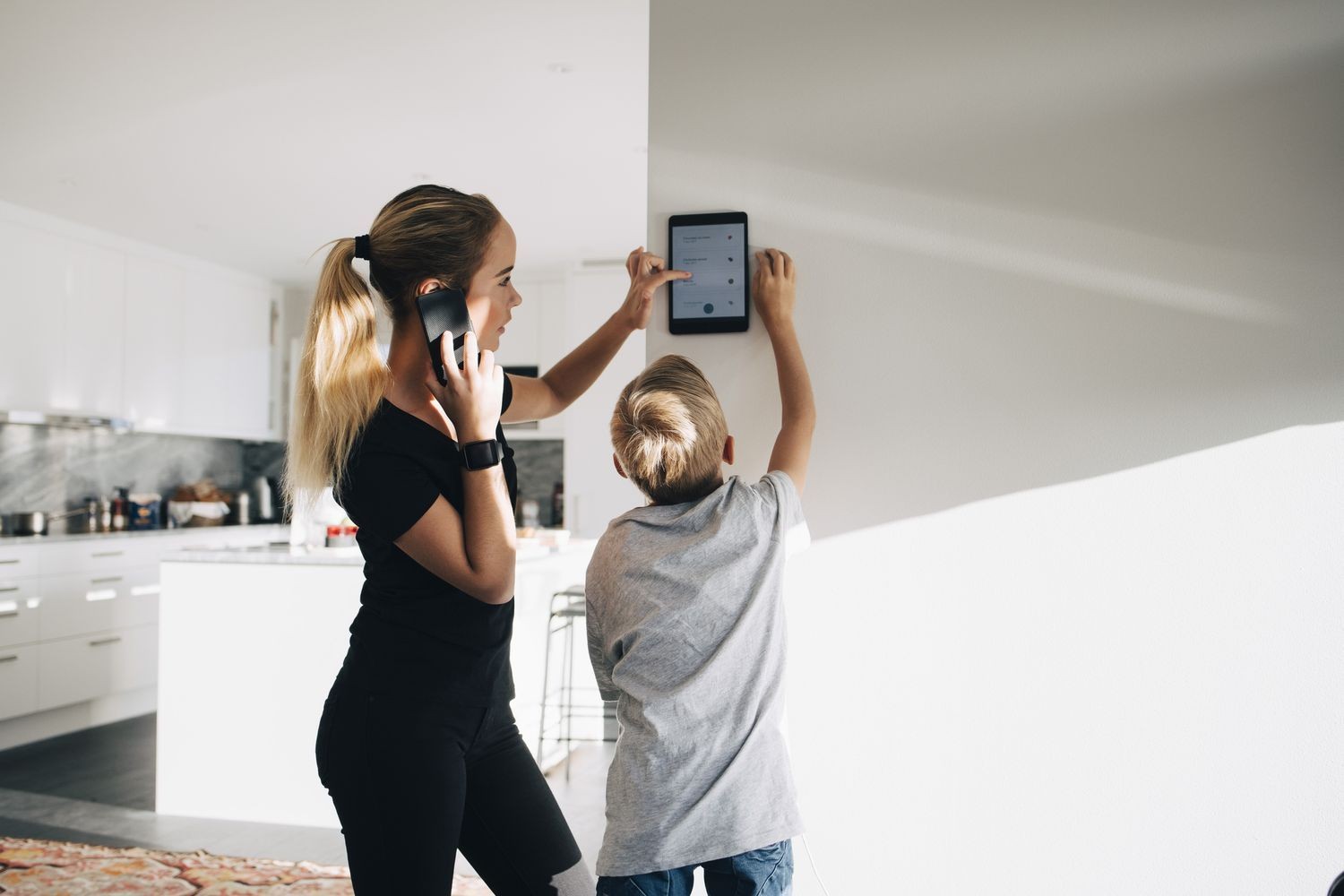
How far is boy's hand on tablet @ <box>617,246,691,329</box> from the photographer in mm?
1405

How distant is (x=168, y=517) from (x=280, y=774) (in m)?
3.05

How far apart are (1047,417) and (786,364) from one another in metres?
0.38

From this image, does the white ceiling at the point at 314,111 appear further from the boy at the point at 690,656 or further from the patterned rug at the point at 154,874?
the patterned rug at the point at 154,874

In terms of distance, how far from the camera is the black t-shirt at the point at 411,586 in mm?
1133

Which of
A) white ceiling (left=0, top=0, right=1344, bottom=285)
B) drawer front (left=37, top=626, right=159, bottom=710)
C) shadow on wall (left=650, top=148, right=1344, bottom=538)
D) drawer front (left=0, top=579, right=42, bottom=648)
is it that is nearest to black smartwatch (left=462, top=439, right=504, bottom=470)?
shadow on wall (left=650, top=148, right=1344, bottom=538)

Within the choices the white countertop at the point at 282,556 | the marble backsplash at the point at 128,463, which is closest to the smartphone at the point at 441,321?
the white countertop at the point at 282,556

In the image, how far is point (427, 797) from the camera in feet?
3.65

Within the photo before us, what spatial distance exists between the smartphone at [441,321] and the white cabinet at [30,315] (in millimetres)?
4417

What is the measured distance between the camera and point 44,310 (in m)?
4.69

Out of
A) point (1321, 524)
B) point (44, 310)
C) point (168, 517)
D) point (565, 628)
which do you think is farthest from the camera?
point (168, 517)

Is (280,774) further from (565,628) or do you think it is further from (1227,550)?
(1227,550)

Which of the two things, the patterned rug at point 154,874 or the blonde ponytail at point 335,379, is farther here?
the patterned rug at point 154,874

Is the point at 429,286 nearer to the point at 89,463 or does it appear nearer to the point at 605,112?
the point at 605,112

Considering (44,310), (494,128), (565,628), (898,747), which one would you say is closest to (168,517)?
(44,310)
